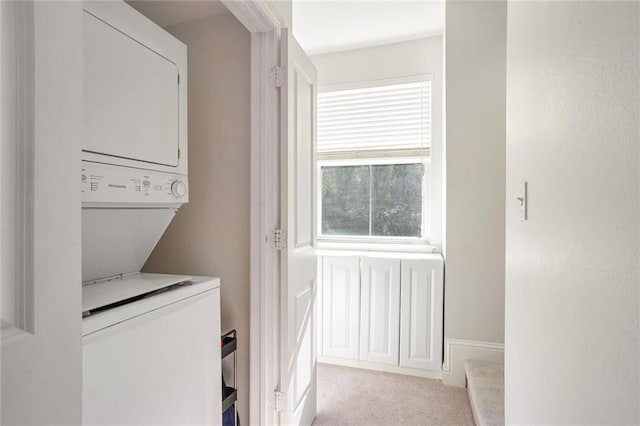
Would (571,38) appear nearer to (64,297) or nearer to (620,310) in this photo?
(620,310)

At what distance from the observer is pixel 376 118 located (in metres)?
2.94

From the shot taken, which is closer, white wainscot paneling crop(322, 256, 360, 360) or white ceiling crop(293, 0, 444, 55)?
white ceiling crop(293, 0, 444, 55)

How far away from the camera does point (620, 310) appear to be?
549 millimetres

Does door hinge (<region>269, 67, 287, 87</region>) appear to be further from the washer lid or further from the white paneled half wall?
the white paneled half wall

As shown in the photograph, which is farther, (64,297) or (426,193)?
(426,193)

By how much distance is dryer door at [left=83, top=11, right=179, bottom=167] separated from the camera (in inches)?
40.5

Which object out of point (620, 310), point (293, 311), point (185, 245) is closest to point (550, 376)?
point (620, 310)

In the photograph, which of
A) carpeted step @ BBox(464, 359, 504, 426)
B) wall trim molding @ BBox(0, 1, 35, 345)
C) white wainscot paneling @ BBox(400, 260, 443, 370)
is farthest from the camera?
white wainscot paneling @ BBox(400, 260, 443, 370)

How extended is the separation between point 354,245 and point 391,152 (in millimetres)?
868

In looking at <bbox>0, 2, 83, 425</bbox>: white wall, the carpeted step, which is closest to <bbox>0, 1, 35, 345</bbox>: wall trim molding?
<bbox>0, 2, 83, 425</bbox>: white wall

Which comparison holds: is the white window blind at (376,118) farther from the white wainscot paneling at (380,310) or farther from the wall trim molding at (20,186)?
the wall trim molding at (20,186)

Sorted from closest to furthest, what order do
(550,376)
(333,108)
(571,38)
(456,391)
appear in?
(571,38), (550,376), (456,391), (333,108)

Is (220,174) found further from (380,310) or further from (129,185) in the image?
(380,310)

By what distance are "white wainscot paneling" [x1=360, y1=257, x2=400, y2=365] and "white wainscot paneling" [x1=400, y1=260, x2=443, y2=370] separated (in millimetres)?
58
